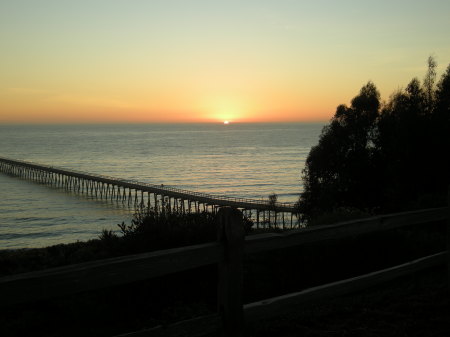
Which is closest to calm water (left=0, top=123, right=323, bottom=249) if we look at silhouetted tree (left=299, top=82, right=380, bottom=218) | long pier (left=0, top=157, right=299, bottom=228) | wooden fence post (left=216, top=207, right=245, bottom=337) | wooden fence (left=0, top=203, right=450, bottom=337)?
long pier (left=0, top=157, right=299, bottom=228)

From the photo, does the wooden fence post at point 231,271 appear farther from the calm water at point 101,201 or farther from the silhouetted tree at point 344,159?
the calm water at point 101,201

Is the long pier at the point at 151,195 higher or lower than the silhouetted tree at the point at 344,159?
lower

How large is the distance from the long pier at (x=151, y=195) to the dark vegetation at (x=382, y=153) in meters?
4.72


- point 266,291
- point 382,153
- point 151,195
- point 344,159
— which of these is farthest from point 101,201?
point 266,291

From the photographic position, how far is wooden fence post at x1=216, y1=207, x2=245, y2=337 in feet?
12.3

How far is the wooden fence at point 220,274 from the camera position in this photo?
285 cm

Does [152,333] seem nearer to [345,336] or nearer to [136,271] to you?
[136,271]

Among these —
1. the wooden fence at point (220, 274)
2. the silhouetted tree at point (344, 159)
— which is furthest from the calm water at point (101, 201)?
the wooden fence at point (220, 274)

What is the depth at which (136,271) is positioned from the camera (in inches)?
127

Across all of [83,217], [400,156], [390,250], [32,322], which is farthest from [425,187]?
[83,217]

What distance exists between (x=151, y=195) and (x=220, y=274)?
70.8 meters

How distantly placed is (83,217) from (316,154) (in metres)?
26.7

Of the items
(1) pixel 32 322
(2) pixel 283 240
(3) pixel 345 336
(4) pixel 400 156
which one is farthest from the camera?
(4) pixel 400 156

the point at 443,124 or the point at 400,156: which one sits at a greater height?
the point at 443,124
